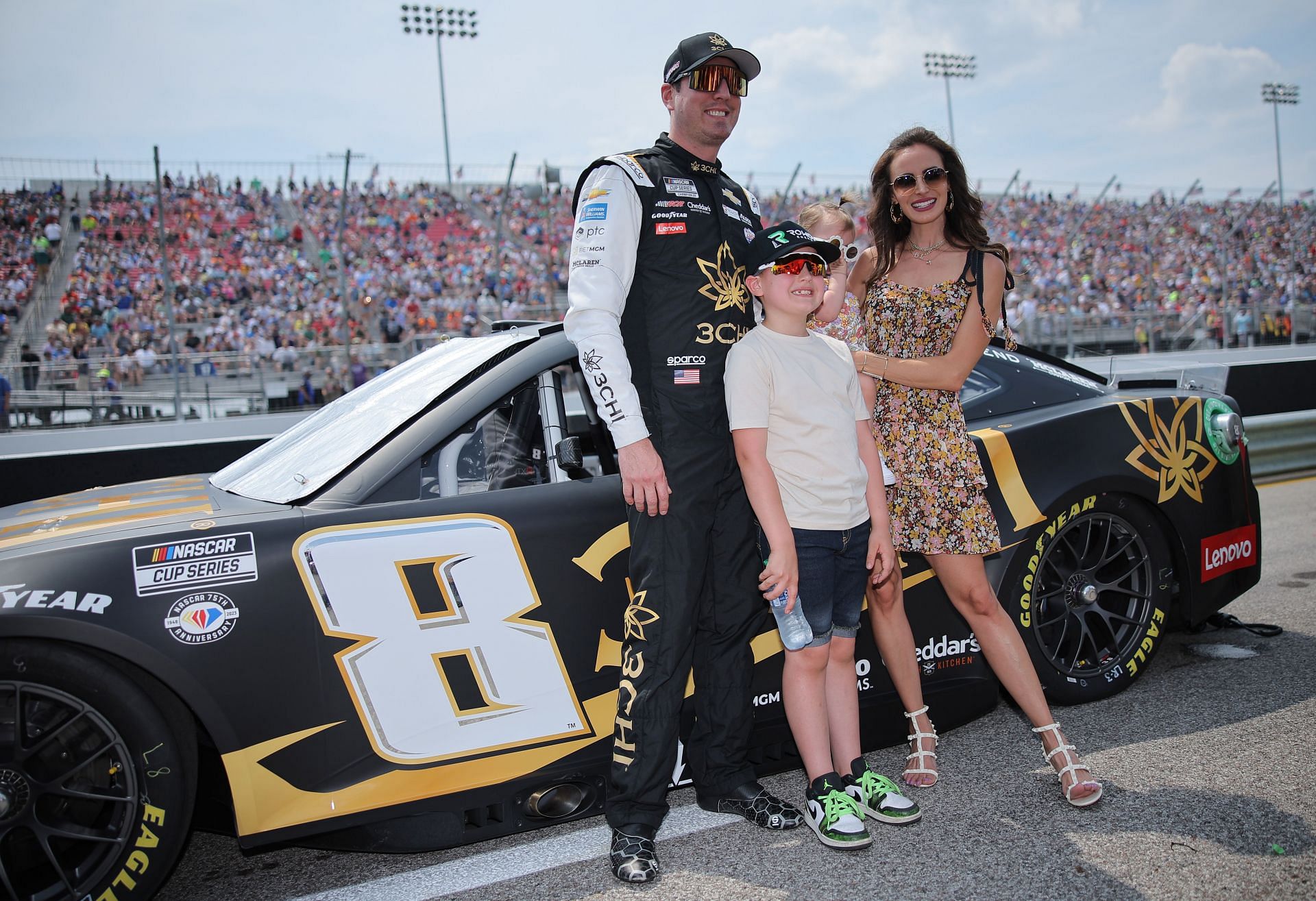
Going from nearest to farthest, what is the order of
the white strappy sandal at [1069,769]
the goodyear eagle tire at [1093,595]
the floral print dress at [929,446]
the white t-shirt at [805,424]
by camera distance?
the white t-shirt at [805,424]
the white strappy sandal at [1069,769]
the floral print dress at [929,446]
the goodyear eagle tire at [1093,595]

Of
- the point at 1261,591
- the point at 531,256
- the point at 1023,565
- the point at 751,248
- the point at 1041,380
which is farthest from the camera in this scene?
the point at 531,256

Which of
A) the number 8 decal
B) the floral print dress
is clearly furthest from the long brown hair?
the number 8 decal

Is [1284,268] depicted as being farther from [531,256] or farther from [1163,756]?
[1163,756]

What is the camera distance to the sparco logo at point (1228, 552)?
3.67 meters

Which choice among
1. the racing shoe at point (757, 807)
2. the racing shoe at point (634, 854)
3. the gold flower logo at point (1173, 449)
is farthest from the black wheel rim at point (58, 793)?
the gold flower logo at point (1173, 449)

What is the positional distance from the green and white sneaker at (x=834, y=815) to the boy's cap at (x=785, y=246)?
1.45 metres

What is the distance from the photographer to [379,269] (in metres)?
23.7

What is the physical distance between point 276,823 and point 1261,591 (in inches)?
185

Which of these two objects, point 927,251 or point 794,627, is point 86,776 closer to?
point 794,627

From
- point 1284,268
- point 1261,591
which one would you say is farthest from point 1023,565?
point 1284,268

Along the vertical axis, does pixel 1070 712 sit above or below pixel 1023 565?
below

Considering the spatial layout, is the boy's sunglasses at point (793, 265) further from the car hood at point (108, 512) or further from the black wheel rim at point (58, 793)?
the black wheel rim at point (58, 793)

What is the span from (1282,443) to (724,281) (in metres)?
7.16

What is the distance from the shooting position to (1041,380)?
3629 mm
